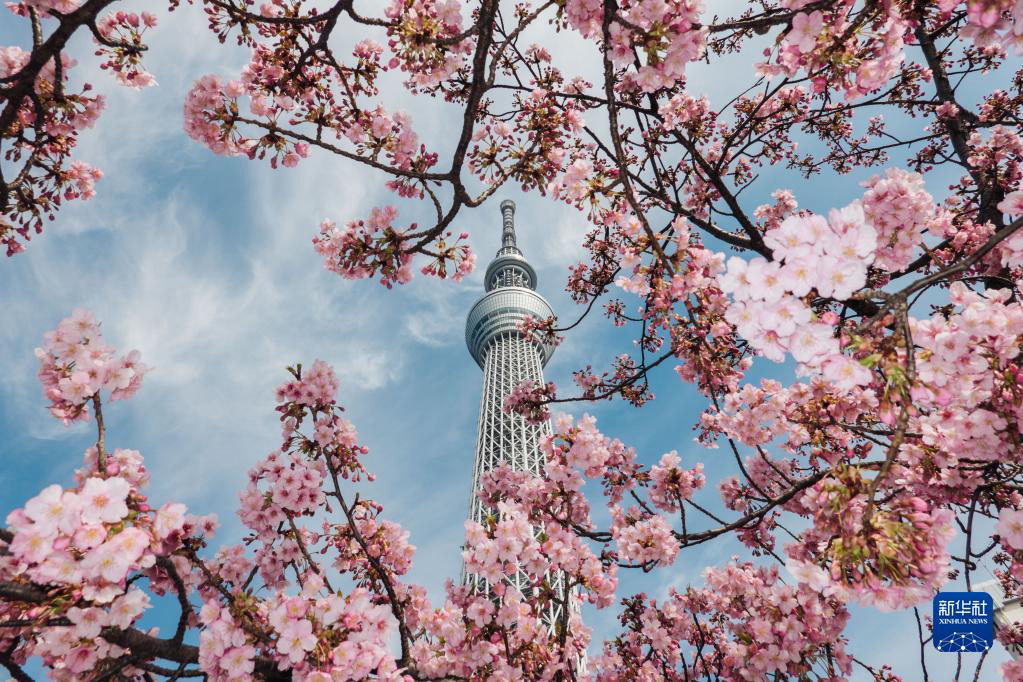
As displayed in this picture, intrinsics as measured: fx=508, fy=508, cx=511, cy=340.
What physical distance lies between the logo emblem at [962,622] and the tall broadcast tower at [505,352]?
3642cm

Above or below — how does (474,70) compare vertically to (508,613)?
above

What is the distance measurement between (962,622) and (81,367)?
19.2 ft

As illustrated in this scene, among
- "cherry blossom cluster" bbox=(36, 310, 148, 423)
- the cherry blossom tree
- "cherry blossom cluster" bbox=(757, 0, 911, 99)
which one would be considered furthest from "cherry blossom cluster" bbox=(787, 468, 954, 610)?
"cherry blossom cluster" bbox=(36, 310, 148, 423)

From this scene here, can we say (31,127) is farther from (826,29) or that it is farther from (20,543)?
(826,29)

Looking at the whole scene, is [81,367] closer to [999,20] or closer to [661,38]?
[661,38]

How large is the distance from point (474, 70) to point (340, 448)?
306 centimetres

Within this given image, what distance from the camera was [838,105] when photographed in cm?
579

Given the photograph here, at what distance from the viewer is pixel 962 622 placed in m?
3.62

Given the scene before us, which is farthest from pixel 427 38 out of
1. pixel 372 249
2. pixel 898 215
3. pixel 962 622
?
pixel 962 622

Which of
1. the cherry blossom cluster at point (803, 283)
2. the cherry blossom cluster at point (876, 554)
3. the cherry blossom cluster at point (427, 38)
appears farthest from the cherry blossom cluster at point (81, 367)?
the cherry blossom cluster at point (876, 554)

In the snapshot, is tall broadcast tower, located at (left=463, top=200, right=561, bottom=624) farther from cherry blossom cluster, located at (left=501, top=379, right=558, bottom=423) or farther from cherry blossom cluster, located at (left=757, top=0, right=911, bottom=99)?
cherry blossom cluster, located at (left=757, top=0, right=911, bottom=99)

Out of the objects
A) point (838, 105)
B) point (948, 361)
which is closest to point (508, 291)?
point (838, 105)

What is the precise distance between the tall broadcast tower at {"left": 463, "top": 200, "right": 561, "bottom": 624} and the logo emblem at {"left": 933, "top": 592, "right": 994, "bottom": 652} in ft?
119

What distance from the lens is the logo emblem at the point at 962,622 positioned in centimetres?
361
